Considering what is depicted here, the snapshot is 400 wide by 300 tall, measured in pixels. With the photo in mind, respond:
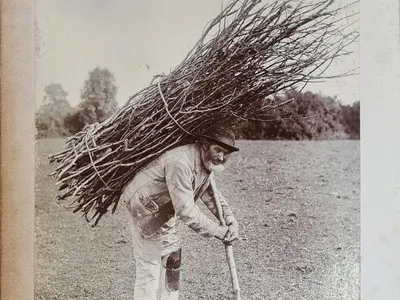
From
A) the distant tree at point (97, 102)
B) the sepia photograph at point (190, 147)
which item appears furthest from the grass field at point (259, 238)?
the distant tree at point (97, 102)

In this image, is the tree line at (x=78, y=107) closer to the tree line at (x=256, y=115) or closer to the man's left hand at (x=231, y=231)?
the tree line at (x=256, y=115)

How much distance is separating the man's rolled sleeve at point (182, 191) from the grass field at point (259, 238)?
0.05 meters

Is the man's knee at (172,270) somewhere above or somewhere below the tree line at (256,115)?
below

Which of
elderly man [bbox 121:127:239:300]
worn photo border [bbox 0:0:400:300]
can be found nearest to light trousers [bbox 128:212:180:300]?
elderly man [bbox 121:127:239:300]

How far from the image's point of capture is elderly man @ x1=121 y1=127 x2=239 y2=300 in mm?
1737

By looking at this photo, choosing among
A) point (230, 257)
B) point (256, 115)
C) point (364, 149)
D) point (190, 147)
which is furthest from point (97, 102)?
point (364, 149)

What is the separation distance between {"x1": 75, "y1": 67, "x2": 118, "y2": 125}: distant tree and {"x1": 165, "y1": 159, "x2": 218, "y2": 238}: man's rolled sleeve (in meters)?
0.26

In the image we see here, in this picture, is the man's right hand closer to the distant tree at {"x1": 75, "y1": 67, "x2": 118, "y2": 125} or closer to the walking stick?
the walking stick

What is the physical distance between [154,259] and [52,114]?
0.57 m

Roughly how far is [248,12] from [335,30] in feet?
0.95

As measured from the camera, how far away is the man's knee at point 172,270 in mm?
1751

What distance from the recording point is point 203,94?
1.72m

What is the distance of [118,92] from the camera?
5.75 feet

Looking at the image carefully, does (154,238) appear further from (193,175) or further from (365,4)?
(365,4)
